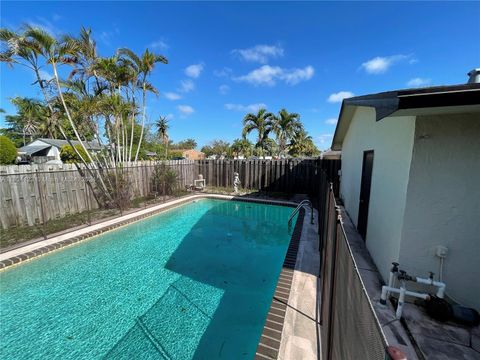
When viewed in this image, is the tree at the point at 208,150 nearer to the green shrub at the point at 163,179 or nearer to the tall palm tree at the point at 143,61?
the green shrub at the point at 163,179

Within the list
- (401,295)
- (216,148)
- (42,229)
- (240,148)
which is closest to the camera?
(401,295)

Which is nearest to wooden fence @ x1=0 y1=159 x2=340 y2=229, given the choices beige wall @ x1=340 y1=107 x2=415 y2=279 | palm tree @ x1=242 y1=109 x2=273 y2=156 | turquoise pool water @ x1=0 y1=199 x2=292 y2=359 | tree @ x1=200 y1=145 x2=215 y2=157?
turquoise pool water @ x1=0 y1=199 x2=292 y2=359

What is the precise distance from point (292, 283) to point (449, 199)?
2.45m

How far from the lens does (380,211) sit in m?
3.86

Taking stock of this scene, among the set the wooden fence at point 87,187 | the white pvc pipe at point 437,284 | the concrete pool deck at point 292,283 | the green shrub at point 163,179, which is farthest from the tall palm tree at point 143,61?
the white pvc pipe at point 437,284

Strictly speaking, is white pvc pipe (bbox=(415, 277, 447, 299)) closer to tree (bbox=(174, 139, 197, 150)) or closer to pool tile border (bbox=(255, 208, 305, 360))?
pool tile border (bbox=(255, 208, 305, 360))

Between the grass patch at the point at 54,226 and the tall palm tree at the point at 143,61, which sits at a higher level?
the tall palm tree at the point at 143,61

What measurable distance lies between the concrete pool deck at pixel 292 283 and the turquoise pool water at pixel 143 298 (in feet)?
1.00

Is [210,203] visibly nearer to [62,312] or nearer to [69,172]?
[69,172]

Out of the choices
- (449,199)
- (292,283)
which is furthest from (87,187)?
(449,199)

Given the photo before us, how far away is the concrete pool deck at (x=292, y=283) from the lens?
2.39 m

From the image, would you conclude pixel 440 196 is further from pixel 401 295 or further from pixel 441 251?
pixel 401 295

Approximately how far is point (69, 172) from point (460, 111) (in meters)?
9.64

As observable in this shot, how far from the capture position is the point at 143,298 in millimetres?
3770
